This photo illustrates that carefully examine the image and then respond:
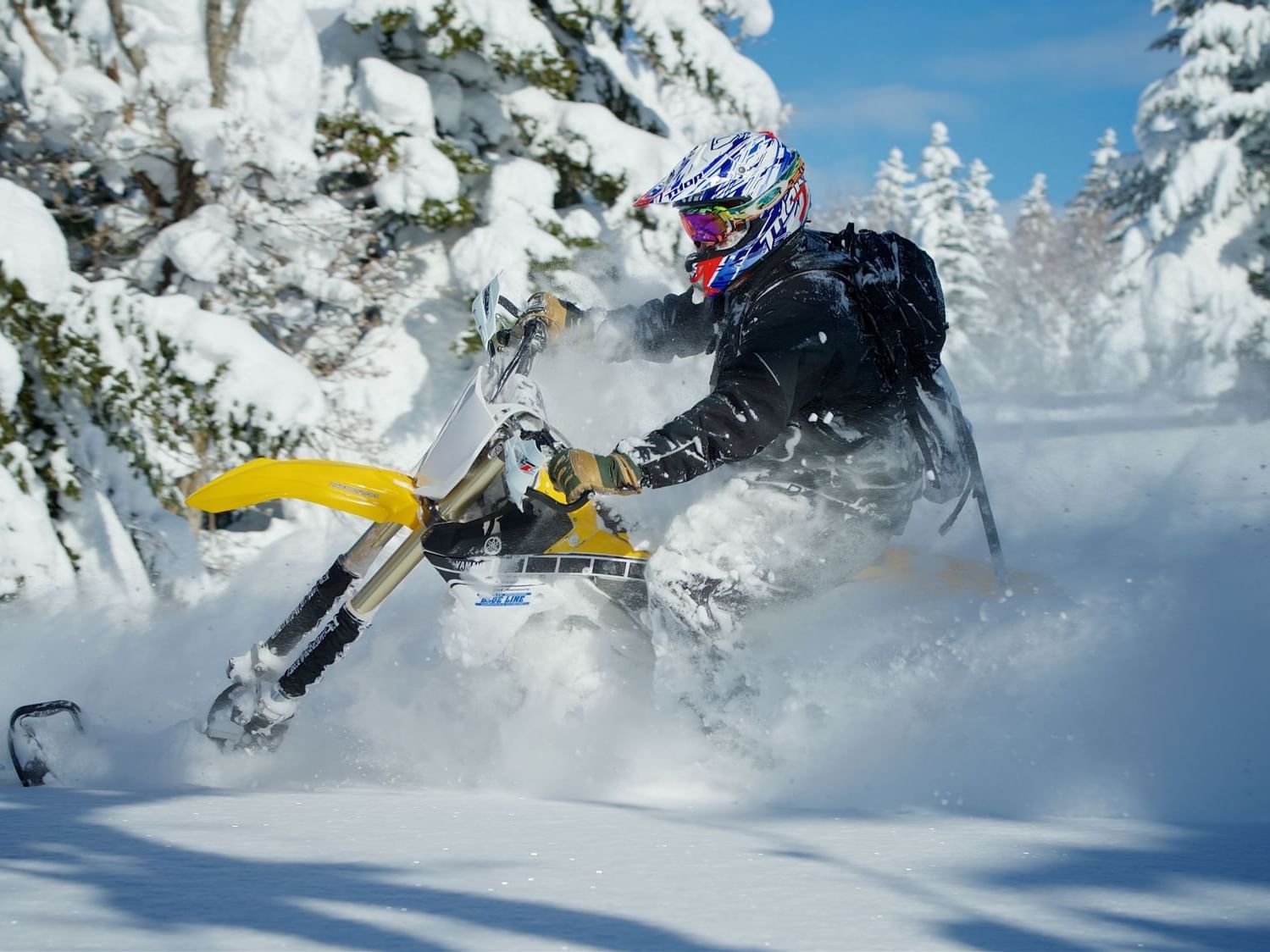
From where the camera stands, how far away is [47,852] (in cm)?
262

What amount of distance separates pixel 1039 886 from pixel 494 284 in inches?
113

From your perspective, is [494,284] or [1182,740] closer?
[1182,740]

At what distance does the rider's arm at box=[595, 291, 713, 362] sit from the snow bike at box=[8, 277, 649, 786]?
0.82 meters

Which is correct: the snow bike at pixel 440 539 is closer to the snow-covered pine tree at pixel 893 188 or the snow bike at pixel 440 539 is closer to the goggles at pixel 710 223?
the goggles at pixel 710 223

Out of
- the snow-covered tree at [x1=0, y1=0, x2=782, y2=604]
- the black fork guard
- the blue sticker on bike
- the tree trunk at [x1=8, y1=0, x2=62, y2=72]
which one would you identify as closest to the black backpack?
the blue sticker on bike

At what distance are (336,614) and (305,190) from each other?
6.12 meters

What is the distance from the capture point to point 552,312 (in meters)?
4.84

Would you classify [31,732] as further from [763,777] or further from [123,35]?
[123,35]

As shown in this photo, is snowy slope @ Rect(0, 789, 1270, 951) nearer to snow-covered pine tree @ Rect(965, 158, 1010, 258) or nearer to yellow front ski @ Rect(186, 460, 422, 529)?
yellow front ski @ Rect(186, 460, 422, 529)

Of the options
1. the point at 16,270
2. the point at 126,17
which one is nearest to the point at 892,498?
the point at 16,270

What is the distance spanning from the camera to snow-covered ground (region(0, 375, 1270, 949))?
89.4 inches

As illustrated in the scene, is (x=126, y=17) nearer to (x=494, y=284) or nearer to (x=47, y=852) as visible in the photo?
(x=494, y=284)

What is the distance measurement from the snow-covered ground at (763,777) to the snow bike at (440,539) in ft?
0.79

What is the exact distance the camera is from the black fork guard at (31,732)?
411 centimetres
